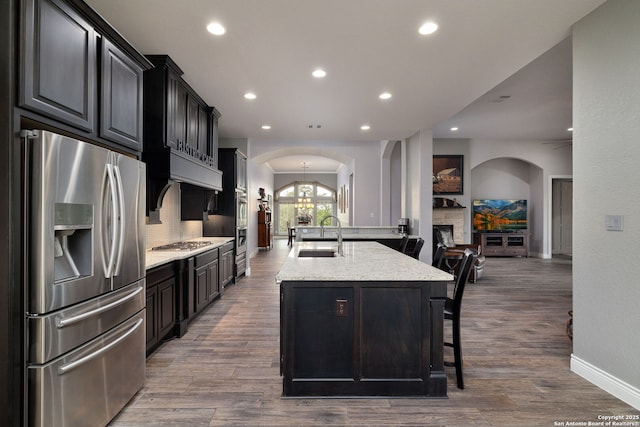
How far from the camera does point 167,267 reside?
315cm

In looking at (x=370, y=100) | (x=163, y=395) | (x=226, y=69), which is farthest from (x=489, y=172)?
(x=163, y=395)

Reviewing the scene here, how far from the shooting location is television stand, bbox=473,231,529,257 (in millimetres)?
8977

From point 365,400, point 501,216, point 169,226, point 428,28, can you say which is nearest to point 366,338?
point 365,400

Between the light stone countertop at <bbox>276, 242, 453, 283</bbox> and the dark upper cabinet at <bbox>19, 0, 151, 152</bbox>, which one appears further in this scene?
the light stone countertop at <bbox>276, 242, 453, 283</bbox>

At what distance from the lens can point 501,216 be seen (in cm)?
912

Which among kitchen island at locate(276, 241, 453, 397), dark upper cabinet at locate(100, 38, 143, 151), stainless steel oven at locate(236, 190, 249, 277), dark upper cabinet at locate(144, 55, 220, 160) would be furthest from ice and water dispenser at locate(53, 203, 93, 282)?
stainless steel oven at locate(236, 190, 249, 277)

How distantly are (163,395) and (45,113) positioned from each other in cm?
187

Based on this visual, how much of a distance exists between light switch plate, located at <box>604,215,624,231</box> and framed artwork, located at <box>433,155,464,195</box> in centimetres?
615

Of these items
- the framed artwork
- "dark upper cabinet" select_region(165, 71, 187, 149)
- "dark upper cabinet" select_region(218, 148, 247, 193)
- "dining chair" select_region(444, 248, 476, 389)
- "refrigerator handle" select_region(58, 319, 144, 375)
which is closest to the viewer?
"refrigerator handle" select_region(58, 319, 144, 375)

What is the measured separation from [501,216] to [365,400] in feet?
27.7

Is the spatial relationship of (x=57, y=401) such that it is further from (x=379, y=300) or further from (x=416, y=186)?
(x=416, y=186)

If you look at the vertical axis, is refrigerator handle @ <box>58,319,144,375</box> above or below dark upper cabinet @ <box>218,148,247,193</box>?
below

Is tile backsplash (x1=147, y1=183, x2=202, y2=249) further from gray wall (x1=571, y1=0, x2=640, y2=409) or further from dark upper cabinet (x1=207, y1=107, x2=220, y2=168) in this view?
gray wall (x1=571, y1=0, x2=640, y2=409)

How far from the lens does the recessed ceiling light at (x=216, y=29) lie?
8.64 ft
